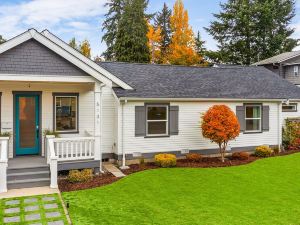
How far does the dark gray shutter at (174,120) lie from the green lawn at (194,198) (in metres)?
2.54

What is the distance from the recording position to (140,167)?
13359 millimetres

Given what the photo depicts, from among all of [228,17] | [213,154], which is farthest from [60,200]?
[228,17]

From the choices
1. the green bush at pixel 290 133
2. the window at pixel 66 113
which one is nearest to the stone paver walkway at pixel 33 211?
the window at pixel 66 113

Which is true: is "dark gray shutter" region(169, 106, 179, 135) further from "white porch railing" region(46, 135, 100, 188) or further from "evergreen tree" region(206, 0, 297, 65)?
"evergreen tree" region(206, 0, 297, 65)

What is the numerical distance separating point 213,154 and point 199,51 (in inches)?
1094

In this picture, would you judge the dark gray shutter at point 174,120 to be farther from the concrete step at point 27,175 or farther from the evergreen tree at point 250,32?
the evergreen tree at point 250,32

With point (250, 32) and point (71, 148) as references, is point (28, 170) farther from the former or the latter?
point (250, 32)

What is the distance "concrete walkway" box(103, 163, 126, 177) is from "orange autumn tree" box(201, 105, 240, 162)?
174 inches

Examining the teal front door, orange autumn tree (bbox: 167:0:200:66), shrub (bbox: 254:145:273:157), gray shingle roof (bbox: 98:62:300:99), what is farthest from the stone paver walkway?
orange autumn tree (bbox: 167:0:200:66)

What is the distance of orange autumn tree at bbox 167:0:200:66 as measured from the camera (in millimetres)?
38031

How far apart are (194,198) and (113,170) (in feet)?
14.7

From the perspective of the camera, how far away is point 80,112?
1380 cm

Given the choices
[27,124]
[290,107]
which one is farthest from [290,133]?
[27,124]

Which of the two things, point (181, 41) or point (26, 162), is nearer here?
point (26, 162)
